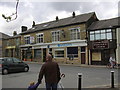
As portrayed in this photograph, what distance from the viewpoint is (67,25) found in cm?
2962

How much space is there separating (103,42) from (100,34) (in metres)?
1.40

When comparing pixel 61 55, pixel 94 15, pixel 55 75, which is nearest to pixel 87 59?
pixel 61 55

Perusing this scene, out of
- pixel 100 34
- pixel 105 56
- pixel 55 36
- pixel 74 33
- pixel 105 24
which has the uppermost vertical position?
pixel 105 24

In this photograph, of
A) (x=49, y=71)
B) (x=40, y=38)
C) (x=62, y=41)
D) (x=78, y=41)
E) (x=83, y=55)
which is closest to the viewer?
(x=49, y=71)

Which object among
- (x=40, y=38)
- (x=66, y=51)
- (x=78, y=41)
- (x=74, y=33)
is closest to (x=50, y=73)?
(x=78, y=41)

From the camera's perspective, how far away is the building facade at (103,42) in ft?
77.9

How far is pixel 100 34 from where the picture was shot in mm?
25234

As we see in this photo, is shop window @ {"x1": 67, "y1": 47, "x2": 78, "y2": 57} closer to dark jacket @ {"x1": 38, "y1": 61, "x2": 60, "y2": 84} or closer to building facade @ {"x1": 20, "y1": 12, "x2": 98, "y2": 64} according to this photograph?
building facade @ {"x1": 20, "y1": 12, "x2": 98, "y2": 64}

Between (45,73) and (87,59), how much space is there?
21586mm

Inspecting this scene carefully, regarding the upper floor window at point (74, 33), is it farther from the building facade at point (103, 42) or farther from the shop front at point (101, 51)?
the shop front at point (101, 51)

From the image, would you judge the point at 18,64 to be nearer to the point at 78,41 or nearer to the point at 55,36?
the point at 78,41

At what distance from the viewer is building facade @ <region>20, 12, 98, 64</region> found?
89.7 ft

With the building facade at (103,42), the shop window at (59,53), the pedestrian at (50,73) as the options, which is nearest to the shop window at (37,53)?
the shop window at (59,53)

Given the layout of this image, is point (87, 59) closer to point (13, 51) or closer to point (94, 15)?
point (94, 15)
